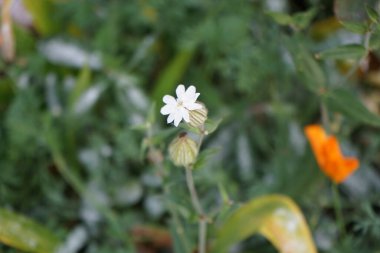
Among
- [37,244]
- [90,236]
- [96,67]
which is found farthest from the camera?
[96,67]

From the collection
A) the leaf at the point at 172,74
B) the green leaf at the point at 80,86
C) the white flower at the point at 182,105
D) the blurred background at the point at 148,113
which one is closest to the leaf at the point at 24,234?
the blurred background at the point at 148,113

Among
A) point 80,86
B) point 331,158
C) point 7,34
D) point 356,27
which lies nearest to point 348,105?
point 331,158

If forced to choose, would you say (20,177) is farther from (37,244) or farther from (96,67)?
(96,67)

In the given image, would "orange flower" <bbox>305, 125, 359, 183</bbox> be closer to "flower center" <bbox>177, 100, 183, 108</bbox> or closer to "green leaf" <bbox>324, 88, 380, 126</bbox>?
"green leaf" <bbox>324, 88, 380, 126</bbox>

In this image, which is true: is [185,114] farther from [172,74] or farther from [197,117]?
[172,74]

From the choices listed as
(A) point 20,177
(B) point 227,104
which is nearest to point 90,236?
(A) point 20,177

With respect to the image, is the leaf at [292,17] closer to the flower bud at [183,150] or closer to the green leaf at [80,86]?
the flower bud at [183,150]
